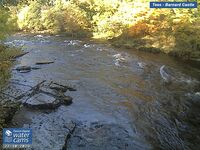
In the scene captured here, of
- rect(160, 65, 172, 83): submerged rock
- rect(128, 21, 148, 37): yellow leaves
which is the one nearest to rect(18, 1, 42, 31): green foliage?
rect(128, 21, 148, 37): yellow leaves

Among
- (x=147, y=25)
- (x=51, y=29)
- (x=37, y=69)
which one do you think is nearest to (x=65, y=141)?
(x=37, y=69)

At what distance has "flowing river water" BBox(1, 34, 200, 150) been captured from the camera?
12523 mm

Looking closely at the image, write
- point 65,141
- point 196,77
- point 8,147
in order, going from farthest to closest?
point 196,77, point 65,141, point 8,147

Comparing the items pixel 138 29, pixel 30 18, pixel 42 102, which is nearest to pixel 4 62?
pixel 42 102

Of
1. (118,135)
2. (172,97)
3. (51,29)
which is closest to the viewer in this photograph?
(118,135)

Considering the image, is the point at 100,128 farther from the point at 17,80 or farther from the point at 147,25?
the point at 147,25

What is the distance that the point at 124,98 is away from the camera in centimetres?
1711

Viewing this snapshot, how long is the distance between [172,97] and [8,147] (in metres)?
11.4

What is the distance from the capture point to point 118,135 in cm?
1253

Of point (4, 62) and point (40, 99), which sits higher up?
point (4, 62)

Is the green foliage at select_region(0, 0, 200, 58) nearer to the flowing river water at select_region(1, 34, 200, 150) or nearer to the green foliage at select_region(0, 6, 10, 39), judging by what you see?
the flowing river water at select_region(1, 34, 200, 150)

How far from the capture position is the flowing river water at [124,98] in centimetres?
1252

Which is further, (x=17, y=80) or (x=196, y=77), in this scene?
(x=196, y=77)

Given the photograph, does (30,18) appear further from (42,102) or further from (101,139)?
(101,139)
